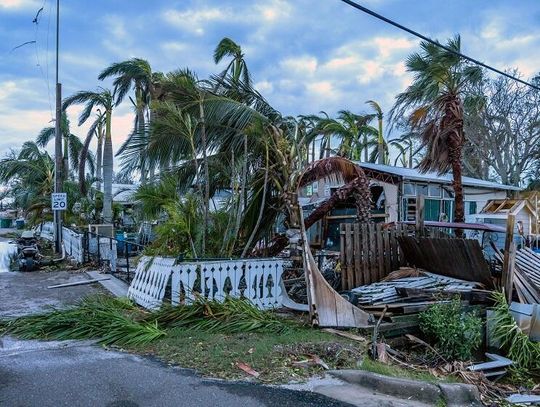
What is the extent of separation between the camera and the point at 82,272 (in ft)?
42.1

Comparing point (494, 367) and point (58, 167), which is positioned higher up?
point (58, 167)

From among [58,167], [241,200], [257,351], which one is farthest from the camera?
[58,167]

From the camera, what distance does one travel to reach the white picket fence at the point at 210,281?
762 cm

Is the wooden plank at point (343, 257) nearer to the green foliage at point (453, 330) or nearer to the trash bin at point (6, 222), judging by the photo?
the green foliage at point (453, 330)

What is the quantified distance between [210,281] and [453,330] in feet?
12.9

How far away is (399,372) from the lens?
5.13 meters

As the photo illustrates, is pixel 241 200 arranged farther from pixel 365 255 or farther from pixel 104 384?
pixel 104 384

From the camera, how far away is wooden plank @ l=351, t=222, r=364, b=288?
27.8ft

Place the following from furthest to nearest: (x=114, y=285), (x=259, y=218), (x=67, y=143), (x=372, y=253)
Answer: (x=67, y=143), (x=114, y=285), (x=259, y=218), (x=372, y=253)

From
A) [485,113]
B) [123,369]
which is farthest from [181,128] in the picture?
[485,113]

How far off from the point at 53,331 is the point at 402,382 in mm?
4938

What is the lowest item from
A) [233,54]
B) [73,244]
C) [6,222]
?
[73,244]

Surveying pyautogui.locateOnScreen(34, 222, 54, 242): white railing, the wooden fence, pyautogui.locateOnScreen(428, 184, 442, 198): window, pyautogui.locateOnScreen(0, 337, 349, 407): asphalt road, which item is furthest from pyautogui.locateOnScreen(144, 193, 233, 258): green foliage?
pyautogui.locateOnScreen(34, 222, 54, 242): white railing

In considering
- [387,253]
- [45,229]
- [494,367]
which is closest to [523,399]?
[494,367]
